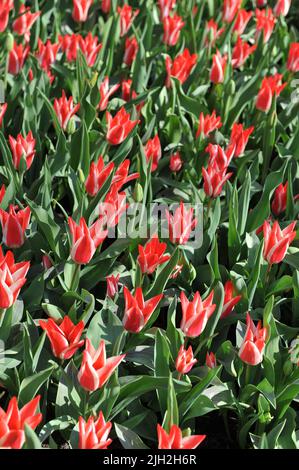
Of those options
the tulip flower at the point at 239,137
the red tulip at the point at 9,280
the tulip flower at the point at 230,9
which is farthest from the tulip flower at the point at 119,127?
the tulip flower at the point at 230,9

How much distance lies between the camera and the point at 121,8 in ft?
11.1

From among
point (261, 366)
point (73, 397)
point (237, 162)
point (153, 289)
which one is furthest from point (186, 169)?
point (73, 397)

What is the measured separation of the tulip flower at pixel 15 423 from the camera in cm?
144

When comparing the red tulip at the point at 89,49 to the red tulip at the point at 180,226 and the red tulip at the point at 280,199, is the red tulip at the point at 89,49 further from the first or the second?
the red tulip at the point at 180,226

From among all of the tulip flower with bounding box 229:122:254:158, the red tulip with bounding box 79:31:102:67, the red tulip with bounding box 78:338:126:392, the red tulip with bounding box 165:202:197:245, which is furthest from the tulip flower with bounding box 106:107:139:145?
the red tulip with bounding box 78:338:126:392

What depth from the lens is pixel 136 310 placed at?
1749 millimetres

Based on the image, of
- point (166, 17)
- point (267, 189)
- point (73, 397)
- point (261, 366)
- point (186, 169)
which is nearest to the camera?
point (73, 397)

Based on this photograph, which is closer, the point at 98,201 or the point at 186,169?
the point at 98,201

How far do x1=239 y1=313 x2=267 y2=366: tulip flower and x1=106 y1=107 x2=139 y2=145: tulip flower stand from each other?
80cm

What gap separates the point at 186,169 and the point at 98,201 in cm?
47

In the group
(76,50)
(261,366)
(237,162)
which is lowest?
(261,366)

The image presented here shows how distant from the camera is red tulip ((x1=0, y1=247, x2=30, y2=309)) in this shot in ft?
5.60

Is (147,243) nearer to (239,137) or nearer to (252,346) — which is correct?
(252,346)

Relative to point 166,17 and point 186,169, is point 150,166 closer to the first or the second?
point 186,169
